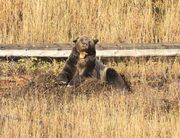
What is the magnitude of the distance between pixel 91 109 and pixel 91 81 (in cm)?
242

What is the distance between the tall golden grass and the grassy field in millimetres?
1817

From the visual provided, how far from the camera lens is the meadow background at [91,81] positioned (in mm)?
7359

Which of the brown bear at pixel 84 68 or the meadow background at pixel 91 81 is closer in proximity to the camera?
the meadow background at pixel 91 81

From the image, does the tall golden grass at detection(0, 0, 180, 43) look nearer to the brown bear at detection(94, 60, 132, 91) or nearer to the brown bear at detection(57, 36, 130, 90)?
the brown bear at detection(57, 36, 130, 90)

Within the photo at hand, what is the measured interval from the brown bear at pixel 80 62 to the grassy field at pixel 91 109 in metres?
0.32

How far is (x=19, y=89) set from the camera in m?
10.2

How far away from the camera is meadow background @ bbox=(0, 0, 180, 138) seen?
24.1ft

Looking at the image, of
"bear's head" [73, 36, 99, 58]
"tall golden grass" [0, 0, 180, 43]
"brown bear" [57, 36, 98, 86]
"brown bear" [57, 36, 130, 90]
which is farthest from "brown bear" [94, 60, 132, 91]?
"tall golden grass" [0, 0, 180, 43]

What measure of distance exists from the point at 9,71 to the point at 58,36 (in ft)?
5.86

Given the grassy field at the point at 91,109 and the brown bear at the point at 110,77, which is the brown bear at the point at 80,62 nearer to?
the brown bear at the point at 110,77

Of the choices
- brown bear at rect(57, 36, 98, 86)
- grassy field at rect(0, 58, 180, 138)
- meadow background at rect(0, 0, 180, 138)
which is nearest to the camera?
grassy field at rect(0, 58, 180, 138)

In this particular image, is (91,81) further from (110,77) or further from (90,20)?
(90,20)

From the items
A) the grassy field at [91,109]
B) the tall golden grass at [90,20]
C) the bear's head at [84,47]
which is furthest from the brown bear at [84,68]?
the tall golden grass at [90,20]

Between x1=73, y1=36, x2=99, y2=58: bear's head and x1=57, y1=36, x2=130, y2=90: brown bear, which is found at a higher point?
x1=73, y1=36, x2=99, y2=58: bear's head
